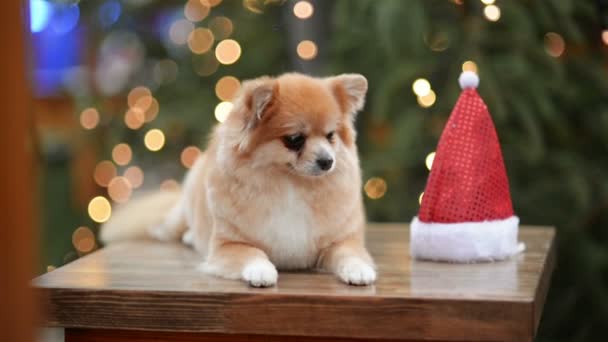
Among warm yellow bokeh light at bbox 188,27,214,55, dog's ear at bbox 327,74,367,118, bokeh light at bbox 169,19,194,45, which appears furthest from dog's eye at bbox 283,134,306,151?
bokeh light at bbox 169,19,194,45

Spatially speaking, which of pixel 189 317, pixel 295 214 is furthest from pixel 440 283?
pixel 189 317

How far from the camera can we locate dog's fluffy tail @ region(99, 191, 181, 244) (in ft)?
6.66

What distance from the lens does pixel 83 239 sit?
289 centimetres

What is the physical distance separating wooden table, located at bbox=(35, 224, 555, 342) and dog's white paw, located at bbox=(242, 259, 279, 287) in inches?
0.7

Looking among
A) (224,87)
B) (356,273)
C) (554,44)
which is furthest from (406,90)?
(356,273)

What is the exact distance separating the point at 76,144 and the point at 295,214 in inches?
71.9

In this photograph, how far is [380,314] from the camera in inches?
52.7

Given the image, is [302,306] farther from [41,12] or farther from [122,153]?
[41,12]

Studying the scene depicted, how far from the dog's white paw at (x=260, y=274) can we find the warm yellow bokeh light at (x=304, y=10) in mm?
1240

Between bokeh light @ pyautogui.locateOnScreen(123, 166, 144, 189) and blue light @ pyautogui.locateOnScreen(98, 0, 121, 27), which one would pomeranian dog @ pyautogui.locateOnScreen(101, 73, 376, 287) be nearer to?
blue light @ pyautogui.locateOnScreen(98, 0, 121, 27)

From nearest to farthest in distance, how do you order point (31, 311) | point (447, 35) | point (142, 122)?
point (31, 311), point (447, 35), point (142, 122)

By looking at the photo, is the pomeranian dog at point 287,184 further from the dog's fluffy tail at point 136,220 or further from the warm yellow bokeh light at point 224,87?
the warm yellow bokeh light at point 224,87

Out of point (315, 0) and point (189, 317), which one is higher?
point (315, 0)

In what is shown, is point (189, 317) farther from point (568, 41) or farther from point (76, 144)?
point (76, 144)
